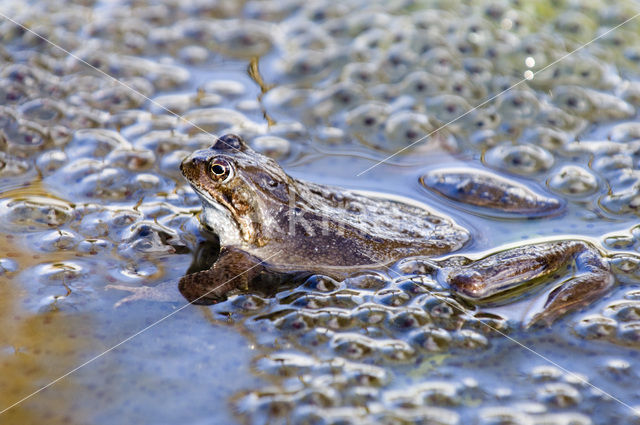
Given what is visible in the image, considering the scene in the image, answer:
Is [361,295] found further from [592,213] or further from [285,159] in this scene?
[592,213]

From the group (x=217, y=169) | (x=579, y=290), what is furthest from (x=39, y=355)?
(x=579, y=290)

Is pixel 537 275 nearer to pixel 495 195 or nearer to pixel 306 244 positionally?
pixel 495 195

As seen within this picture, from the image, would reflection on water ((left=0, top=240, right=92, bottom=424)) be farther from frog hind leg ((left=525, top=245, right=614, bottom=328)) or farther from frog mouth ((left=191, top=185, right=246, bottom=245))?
frog hind leg ((left=525, top=245, right=614, bottom=328))

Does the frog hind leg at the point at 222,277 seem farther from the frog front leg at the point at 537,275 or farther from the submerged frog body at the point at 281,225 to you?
the frog front leg at the point at 537,275

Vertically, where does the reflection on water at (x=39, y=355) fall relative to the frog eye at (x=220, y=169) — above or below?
below

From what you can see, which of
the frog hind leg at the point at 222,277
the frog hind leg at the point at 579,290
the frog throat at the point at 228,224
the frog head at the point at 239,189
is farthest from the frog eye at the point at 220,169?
the frog hind leg at the point at 579,290

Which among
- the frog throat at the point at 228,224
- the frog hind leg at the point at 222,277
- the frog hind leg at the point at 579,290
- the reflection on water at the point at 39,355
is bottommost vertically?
the reflection on water at the point at 39,355

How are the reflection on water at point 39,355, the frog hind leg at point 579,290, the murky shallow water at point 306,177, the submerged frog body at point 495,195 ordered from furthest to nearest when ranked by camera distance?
the submerged frog body at point 495,195 < the frog hind leg at point 579,290 < the murky shallow water at point 306,177 < the reflection on water at point 39,355
